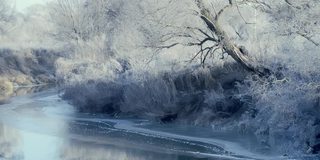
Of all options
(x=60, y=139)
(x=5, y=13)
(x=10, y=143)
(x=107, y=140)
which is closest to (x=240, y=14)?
(x=107, y=140)

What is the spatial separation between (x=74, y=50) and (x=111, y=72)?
29.5ft

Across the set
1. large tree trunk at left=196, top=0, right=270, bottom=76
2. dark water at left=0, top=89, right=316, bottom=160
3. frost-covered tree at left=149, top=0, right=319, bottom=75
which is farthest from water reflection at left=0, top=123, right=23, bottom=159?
large tree trunk at left=196, top=0, right=270, bottom=76

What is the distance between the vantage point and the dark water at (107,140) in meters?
18.9

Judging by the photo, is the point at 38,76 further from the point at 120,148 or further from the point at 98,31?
the point at 120,148

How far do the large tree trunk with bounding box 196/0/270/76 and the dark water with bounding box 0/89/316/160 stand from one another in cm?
283

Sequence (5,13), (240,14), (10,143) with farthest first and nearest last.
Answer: (5,13) → (240,14) → (10,143)

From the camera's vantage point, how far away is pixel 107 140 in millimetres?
22469

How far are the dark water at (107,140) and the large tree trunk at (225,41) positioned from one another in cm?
283

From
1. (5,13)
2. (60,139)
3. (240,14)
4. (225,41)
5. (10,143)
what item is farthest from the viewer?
(5,13)

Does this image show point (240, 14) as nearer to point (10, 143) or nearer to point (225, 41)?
point (225, 41)

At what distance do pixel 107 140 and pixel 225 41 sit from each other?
5.80 meters

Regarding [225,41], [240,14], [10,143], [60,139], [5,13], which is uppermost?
[5,13]

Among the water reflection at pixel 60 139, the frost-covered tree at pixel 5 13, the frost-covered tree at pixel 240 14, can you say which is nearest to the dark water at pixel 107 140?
the water reflection at pixel 60 139

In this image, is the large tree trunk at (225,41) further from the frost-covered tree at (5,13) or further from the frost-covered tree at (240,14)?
the frost-covered tree at (5,13)
